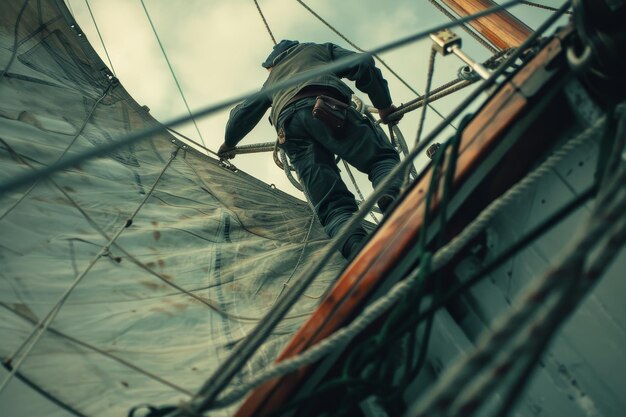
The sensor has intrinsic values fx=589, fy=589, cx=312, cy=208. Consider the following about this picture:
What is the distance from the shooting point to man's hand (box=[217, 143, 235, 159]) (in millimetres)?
4607

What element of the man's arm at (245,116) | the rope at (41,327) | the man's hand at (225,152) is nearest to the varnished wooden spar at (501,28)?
the man's arm at (245,116)

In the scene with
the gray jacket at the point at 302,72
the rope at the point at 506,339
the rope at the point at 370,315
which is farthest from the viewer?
the gray jacket at the point at 302,72

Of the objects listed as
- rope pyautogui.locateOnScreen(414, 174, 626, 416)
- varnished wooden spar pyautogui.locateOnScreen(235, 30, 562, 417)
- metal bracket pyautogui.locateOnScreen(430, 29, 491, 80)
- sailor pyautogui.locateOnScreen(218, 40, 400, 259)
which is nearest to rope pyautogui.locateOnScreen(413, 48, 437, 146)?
metal bracket pyautogui.locateOnScreen(430, 29, 491, 80)

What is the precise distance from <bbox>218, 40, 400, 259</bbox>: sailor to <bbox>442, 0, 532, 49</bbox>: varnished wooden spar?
79 centimetres

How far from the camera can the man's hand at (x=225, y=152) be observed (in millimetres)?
4607

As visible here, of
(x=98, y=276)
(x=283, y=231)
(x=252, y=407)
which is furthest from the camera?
(x=283, y=231)

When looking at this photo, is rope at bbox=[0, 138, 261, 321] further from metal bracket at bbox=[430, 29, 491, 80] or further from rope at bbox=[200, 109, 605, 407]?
rope at bbox=[200, 109, 605, 407]

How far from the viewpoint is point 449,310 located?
1489 mm

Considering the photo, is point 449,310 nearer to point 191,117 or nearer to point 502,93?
point 502,93

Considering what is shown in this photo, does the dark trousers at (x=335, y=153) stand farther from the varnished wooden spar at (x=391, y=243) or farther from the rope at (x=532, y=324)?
the rope at (x=532, y=324)

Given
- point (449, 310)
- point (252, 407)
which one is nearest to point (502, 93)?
point (449, 310)

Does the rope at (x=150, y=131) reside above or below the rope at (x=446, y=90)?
below

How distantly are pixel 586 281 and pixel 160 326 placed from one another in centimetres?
197

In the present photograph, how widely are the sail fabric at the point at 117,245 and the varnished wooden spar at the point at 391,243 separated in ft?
2.32
